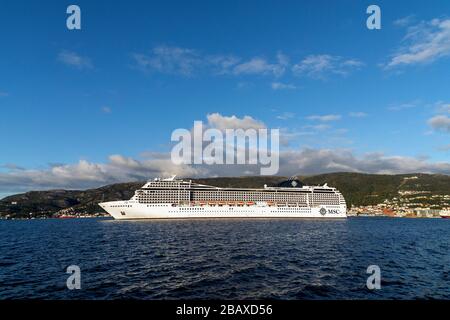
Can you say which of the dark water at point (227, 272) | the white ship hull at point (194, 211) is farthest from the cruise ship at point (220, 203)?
the dark water at point (227, 272)

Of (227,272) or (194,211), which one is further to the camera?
(194,211)

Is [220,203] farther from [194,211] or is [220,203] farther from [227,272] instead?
[227,272]

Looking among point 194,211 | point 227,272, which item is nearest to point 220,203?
point 194,211

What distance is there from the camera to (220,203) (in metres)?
133

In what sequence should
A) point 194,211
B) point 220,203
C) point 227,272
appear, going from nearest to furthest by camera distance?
point 227,272 < point 194,211 < point 220,203

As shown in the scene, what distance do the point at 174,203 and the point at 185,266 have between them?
95.4m

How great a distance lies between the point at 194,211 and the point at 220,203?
40.0 ft
